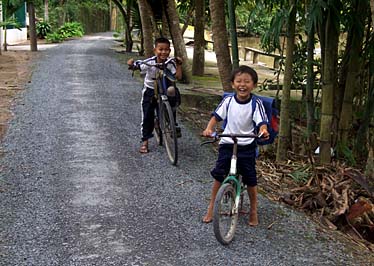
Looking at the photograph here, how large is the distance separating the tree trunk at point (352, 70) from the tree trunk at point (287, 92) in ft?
1.99

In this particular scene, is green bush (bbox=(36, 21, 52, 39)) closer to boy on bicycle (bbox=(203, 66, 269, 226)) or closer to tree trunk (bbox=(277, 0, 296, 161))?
tree trunk (bbox=(277, 0, 296, 161))

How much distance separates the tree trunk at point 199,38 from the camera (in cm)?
1499

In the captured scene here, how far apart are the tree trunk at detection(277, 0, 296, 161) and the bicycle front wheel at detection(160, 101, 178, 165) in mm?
1149

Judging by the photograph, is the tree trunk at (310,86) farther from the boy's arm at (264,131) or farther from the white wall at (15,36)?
the white wall at (15,36)

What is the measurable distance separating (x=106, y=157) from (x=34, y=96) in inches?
185

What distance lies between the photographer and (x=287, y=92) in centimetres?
568

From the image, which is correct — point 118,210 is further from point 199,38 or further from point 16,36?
point 16,36

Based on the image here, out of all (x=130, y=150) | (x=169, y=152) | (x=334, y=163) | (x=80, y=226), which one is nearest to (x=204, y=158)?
(x=169, y=152)

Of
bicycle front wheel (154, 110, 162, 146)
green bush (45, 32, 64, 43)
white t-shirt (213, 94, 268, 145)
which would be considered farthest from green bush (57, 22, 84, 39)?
white t-shirt (213, 94, 268, 145)

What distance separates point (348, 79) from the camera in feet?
18.9

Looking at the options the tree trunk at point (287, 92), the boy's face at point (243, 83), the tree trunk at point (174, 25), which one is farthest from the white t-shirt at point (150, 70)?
the tree trunk at point (174, 25)

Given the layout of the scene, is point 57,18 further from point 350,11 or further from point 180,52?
point 350,11

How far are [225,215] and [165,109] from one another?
2.46m

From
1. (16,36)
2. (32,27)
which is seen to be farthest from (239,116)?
(16,36)
